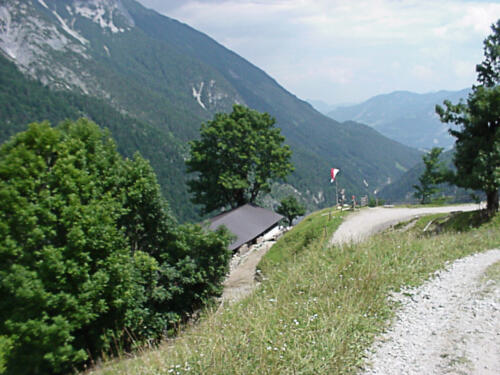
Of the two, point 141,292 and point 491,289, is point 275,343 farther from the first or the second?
point 141,292

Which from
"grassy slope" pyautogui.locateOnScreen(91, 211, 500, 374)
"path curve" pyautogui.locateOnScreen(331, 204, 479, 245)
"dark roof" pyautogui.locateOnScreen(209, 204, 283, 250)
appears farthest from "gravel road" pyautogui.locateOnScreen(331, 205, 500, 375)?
"dark roof" pyautogui.locateOnScreen(209, 204, 283, 250)

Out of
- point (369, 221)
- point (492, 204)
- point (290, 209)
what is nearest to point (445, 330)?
point (492, 204)

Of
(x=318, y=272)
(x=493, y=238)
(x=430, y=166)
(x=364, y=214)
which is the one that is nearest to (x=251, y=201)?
(x=364, y=214)

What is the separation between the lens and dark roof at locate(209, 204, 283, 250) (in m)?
35.7

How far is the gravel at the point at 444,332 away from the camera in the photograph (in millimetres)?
6387

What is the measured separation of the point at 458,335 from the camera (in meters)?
7.22

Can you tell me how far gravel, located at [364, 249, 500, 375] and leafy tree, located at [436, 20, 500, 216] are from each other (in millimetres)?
11663

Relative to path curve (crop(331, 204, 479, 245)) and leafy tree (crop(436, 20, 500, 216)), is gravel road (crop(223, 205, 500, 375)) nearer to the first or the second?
leafy tree (crop(436, 20, 500, 216))

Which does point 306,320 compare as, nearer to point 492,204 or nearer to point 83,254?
point 83,254

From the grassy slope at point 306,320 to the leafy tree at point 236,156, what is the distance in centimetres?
2877

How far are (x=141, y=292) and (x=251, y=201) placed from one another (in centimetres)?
2840

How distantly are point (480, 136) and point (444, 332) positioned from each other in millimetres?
17386

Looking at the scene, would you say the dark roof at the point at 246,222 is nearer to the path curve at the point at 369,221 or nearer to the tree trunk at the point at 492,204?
the path curve at the point at 369,221

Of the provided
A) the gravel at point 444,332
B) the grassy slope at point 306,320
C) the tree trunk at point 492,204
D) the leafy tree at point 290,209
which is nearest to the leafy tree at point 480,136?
the tree trunk at point 492,204
